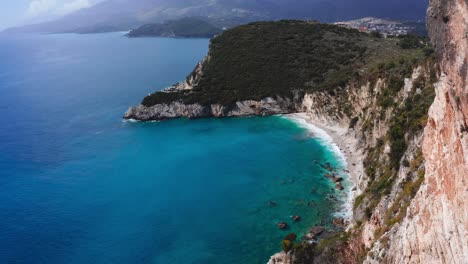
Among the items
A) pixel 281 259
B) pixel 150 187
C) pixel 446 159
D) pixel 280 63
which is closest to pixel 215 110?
pixel 280 63

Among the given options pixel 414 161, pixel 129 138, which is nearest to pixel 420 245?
pixel 414 161

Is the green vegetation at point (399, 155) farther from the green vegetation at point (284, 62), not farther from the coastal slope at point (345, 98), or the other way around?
the green vegetation at point (284, 62)

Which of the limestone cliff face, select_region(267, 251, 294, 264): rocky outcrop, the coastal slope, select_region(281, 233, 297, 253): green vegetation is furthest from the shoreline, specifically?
the limestone cliff face

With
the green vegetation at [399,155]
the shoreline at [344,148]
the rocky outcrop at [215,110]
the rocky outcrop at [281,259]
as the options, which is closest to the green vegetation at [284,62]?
the rocky outcrop at [215,110]

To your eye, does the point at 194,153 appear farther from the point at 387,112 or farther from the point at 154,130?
the point at 387,112

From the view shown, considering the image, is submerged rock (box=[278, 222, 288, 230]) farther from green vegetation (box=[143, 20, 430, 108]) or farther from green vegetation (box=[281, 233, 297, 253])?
green vegetation (box=[143, 20, 430, 108])

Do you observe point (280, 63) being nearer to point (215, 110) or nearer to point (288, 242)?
point (215, 110)
